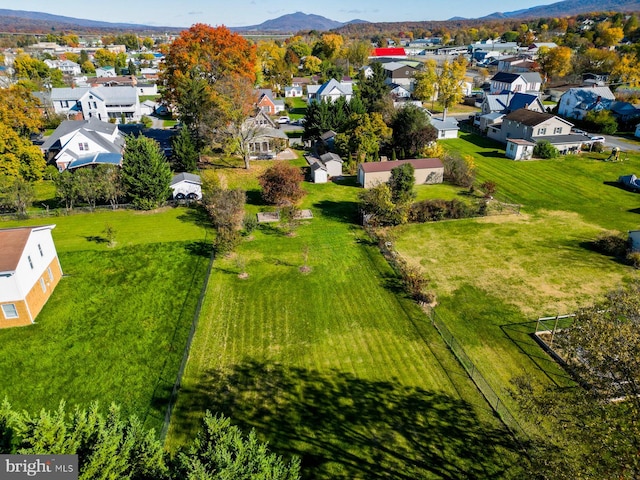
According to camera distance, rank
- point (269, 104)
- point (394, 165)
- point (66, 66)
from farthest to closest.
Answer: point (66, 66)
point (269, 104)
point (394, 165)

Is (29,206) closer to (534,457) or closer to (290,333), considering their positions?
(290,333)

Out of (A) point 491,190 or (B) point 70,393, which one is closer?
(B) point 70,393

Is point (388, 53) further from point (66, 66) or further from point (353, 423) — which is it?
point (353, 423)

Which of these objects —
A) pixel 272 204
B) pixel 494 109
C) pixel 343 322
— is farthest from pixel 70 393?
pixel 494 109

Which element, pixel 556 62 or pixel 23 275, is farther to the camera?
pixel 556 62

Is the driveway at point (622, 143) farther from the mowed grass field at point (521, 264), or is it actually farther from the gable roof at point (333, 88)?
the gable roof at point (333, 88)

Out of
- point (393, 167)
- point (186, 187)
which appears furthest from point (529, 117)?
point (186, 187)
